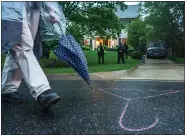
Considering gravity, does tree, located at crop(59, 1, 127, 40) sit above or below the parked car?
above

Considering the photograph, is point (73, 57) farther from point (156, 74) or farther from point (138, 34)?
point (138, 34)

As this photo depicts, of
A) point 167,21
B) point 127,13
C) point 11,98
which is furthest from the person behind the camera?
point 127,13

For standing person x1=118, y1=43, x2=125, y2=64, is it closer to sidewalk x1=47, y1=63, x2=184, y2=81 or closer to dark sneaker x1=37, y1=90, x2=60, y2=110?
sidewalk x1=47, y1=63, x2=184, y2=81

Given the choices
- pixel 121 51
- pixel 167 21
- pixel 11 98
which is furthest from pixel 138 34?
pixel 11 98

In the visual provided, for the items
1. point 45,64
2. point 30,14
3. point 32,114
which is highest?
point 30,14

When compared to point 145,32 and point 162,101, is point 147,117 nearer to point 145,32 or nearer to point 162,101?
point 162,101

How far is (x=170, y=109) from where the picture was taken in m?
3.39

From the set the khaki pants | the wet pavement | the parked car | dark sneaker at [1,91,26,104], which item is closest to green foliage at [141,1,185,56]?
the parked car

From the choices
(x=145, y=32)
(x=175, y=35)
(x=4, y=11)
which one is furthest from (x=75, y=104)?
(x=145, y=32)

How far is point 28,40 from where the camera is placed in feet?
10.8

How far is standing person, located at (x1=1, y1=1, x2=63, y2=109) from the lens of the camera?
3057mm

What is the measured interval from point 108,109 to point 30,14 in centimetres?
132

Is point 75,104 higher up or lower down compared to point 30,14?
lower down

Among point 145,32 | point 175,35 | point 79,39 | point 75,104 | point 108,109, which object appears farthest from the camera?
point 145,32
